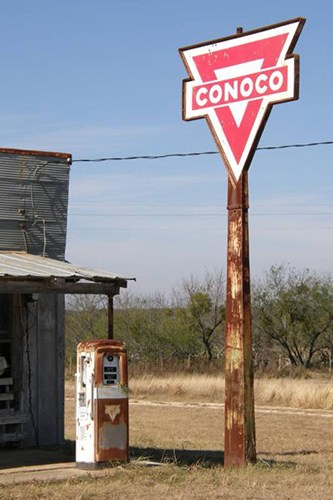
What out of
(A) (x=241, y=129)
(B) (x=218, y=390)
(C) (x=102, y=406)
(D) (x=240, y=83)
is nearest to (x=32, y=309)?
(C) (x=102, y=406)

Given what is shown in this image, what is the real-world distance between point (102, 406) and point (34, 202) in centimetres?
433

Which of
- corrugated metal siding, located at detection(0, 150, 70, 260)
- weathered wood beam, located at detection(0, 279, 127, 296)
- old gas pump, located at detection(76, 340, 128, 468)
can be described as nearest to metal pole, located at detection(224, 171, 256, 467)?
old gas pump, located at detection(76, 340, 128, 468)

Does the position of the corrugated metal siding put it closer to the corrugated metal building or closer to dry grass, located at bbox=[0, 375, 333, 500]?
the corrugated metal building

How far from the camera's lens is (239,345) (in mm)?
12484

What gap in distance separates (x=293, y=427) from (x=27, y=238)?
8.21 meters

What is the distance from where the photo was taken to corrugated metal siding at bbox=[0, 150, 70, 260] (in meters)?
15.1

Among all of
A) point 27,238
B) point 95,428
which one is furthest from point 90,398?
point 27,238

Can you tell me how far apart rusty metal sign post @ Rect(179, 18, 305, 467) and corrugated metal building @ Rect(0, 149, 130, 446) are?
236cm

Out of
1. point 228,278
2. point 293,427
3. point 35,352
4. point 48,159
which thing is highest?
point 48,159

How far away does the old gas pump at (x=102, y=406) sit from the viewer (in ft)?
39.6

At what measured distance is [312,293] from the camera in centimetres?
4328

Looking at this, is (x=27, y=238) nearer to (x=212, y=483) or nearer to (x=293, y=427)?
(x=212, y=483)

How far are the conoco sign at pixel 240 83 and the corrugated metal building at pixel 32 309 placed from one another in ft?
8.76

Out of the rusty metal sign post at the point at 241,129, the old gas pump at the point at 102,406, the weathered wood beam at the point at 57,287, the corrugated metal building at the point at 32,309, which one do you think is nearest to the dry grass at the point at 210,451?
the old gas pump at the point at 102,406
